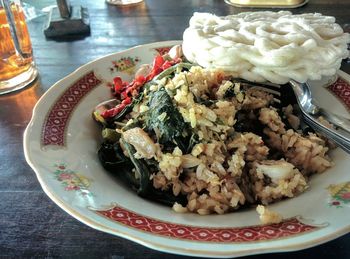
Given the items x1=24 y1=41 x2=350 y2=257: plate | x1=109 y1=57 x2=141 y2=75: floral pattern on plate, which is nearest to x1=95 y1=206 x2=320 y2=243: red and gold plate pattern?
x1=24 y1=41 x2=350 y2=257: plate

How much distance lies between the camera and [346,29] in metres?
2.50

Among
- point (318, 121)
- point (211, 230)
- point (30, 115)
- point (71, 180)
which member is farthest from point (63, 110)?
point (318, 121)

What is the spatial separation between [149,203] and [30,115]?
3.05ft

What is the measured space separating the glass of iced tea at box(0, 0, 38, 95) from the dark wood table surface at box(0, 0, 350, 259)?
2.9 inches

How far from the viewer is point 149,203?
1.18 meters

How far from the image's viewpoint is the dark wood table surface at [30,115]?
1.16m

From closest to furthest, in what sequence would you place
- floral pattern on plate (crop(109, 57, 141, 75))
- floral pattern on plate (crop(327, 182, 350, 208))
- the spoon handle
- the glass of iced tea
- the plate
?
1. the plate
2. floral pattern on plate (crop(327, 182, 350, 208))
3. the spoon handle
4. floral pattern on plate (crop(109, 57, 141, 75))
5. the glass of iced tea

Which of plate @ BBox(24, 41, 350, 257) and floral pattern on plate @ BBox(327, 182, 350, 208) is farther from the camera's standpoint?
floral pattern on plate @ BBox(327, 182, 350, 208)

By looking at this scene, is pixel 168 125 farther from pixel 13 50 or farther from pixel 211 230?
pixel 13 50

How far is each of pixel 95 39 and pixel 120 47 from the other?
0.24m

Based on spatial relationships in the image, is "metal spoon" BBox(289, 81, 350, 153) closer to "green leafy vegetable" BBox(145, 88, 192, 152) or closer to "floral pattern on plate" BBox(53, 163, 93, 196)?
"green leafy vegetable" BBox(145, 88, 192, 152)

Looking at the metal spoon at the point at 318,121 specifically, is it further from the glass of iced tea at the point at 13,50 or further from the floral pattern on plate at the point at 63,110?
the glass of iced tea at the point at 13,50

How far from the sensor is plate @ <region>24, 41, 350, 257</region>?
0.94m

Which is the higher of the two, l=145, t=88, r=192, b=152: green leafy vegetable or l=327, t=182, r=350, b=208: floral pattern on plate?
l=145, t=88, r=192, b=152: green leafy vegetable
